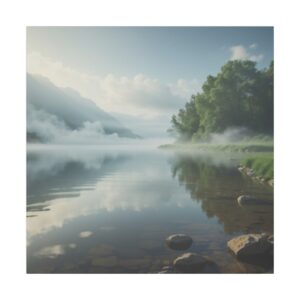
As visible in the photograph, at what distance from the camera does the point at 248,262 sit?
5426 millimetres

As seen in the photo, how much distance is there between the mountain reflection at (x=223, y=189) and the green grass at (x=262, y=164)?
27 centimetres

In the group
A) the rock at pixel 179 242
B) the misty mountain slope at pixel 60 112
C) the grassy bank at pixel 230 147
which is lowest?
the rock at pixel 179 242

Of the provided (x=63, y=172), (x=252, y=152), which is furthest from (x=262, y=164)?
(x=63, y=172)

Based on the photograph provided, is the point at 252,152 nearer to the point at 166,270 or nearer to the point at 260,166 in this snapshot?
the point at 260,166

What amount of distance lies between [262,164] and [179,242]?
2865mm

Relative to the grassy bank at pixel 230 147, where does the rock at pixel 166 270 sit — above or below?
below

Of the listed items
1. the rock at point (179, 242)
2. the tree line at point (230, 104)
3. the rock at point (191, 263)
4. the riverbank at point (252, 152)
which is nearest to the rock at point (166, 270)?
the rock at point (191, 263)

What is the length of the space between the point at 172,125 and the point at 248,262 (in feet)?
10.7

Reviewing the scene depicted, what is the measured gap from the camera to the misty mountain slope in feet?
21.2

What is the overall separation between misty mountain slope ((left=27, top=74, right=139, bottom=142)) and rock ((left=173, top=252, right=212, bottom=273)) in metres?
3.12

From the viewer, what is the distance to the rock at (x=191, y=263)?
5414mm

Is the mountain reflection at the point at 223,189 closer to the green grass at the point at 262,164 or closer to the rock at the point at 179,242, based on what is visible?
the green grass at the point at 262,164
